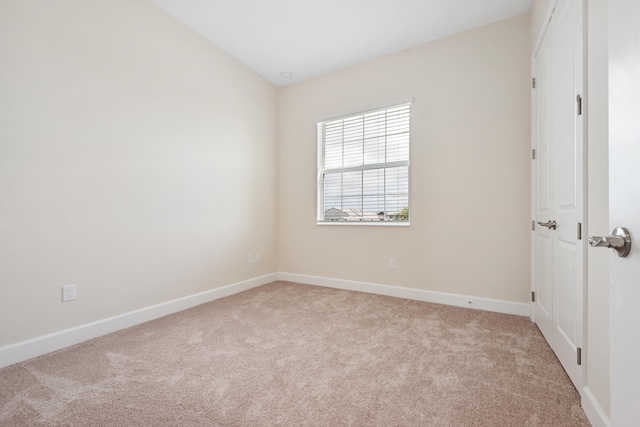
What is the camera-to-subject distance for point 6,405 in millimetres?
1445

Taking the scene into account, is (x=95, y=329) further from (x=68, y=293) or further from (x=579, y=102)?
(x=579, y=102)

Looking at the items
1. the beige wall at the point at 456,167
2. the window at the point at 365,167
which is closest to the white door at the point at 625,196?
the beige wall at the point at 456,167

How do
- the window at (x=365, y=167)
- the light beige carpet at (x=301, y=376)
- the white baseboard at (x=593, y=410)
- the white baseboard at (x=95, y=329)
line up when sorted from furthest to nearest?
the window at (x=365, y=167) → the white baseboard at (x=95, y=329) → the light beige carpet at (x=301, y=376) → the white baseboard at (x=593, y=410)

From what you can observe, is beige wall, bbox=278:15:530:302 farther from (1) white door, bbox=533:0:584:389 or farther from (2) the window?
(1) white door, bbox=533:0:584:389

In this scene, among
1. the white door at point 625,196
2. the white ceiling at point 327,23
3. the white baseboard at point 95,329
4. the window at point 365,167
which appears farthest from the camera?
the window at point 365,167

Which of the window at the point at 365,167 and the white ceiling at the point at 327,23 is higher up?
the white ceiling at the point at 327,23

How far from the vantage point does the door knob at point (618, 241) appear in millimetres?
564

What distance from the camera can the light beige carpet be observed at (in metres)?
1.38

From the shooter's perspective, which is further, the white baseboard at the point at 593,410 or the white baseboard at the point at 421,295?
the white baseboard at the point at 421,295

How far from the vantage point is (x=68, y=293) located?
7.04ft

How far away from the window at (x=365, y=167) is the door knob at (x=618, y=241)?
2832mm

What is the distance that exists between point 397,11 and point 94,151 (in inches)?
116

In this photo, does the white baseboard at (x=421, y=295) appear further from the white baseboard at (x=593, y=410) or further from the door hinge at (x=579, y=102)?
the door hinge at (x=579, y=102)

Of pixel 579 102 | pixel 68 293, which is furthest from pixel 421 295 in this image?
pixel 68 293
